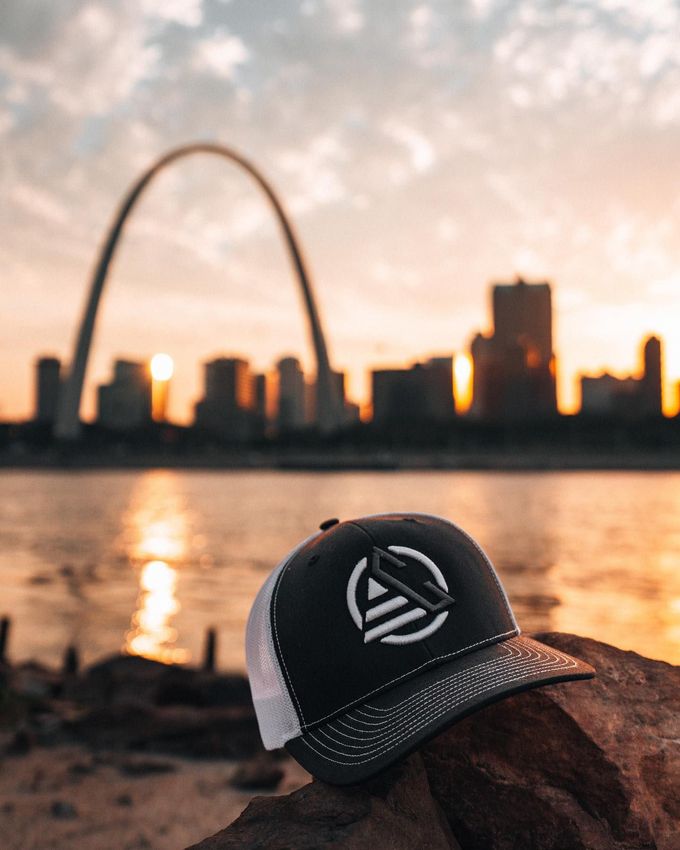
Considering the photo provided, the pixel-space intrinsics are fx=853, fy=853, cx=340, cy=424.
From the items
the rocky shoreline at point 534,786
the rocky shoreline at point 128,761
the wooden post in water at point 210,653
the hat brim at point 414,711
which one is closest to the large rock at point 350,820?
the rocky shoreline at point 534,786

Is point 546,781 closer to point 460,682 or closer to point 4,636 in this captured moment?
point 460,682

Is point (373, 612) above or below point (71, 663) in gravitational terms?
above

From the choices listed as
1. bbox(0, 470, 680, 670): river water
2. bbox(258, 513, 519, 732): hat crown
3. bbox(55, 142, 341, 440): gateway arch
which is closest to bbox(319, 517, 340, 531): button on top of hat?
bbox(258, 513, 519, 732): hat crown

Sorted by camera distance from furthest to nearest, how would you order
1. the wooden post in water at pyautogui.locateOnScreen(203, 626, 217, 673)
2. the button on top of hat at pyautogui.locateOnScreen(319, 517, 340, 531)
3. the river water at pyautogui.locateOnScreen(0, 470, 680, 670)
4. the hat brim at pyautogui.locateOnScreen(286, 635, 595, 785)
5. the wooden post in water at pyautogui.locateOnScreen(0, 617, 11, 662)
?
the river water at pyautogui.locateOnScreen(0, 470, 680, 670) → the wooden post in water at pyautogui.locateOnScreen(0, 617, 11, 662) → the wooden post in water at pyautogui.locateOnScreen(203, 626, 217, 673) → the button on top of hat at pyautogui.locateOnScreen(319, 517, 340, 531) → the hat brim at pyautogui.locateOnScreen(286, 635, 595, 785)

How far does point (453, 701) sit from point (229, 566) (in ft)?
102

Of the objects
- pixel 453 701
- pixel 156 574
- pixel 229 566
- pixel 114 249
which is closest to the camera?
pixel 453 701

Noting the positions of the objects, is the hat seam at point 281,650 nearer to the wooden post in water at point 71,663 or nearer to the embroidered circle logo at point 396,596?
the embroidered circle logo at point 396,596

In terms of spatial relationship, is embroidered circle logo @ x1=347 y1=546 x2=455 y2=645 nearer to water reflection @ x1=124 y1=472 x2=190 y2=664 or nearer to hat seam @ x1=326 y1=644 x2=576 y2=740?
hat seam @ x1=326 y1=644 x2=576 y2=740

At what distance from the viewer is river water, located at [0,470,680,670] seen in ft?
64.7

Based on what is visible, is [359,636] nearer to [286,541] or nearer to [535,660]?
[535,660]

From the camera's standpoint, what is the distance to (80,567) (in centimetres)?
3294

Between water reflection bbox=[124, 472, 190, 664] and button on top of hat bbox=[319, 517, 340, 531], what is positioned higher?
button on top of hat bbox=[319, 517, 340, 531]

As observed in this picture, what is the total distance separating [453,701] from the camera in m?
2.31

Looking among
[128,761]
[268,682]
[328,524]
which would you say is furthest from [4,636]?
[268,682]
